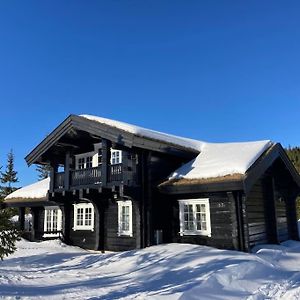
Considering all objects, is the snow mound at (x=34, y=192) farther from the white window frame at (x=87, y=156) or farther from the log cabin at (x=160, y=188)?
the white window frame at (x=87, y=156)

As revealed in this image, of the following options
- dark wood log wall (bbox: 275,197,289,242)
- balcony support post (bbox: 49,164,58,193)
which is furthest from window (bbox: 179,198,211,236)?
balcony support post (bbox: 49,164,58,193)

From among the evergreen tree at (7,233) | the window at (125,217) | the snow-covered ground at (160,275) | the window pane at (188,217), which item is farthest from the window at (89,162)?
the evergreen tree at (7,233)

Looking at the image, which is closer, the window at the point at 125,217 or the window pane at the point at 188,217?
the window pane at the point at 188,217

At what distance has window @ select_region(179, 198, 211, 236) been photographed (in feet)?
50.9

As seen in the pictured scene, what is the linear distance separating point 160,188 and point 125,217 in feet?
8.93

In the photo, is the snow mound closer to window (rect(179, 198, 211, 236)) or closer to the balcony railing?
the balcony railing

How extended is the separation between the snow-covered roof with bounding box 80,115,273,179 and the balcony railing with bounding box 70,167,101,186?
2.36m

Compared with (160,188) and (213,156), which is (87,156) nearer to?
(160,188)

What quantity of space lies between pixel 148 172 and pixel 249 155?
4.52 meters

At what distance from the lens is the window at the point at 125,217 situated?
17406mm

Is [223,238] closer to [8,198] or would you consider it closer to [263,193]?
[263,193]

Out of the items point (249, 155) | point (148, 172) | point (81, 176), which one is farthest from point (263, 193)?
point (81, 176)

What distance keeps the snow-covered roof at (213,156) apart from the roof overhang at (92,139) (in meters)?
0.44

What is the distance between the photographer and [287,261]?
44.4 feet
